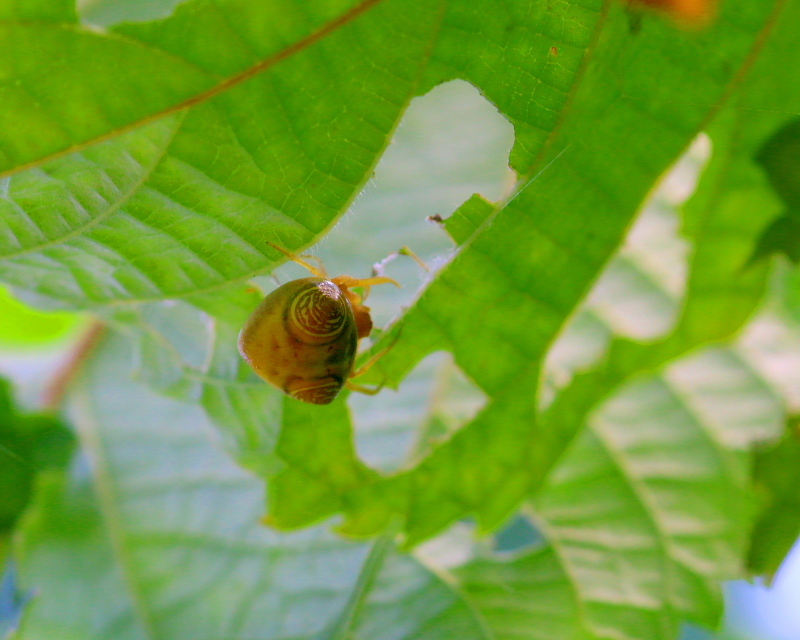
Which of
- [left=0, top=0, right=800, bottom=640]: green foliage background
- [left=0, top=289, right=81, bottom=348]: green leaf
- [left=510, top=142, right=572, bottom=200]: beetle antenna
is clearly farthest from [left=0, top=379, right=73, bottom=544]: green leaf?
[left=510, top=142, right=572, bottom=200]: beetle antenna

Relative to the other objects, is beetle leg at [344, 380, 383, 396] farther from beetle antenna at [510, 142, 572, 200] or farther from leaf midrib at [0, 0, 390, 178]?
leaf midrib at [0, 0, 390, 178]

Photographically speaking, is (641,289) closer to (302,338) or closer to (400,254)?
(400,254)

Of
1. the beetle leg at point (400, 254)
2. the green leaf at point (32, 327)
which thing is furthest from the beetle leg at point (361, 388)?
the green leaf at point (32, 327)

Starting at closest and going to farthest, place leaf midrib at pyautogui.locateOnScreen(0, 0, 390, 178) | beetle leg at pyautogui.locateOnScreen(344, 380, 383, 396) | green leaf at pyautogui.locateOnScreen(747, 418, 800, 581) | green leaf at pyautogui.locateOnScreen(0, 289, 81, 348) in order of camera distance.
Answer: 1. leaf midrib at pyautogui.locateOnScreen(0, 0, 390, 178)
2. beetle leg at pyautogui.locateOnScreen(344, 380, 383, 396)
3. green leaf at pyautogui.locateOnScreen(747, 418, 800, 581)
4. green leaf at pyautogui.locateOnScreen(0, 289, 81, 348)

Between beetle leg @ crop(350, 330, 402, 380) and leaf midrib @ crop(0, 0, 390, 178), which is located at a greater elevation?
leaf midrib @ crop(0, 0, 390, 178)

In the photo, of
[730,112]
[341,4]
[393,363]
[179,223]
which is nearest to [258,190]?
[179,223]

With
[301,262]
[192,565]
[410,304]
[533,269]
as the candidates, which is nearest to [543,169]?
[533,269]
